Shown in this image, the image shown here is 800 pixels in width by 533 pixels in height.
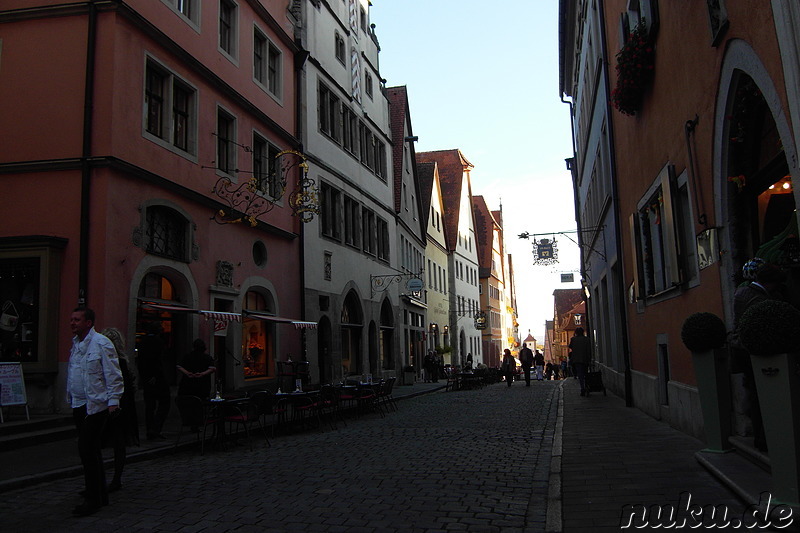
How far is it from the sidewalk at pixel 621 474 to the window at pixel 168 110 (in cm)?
998

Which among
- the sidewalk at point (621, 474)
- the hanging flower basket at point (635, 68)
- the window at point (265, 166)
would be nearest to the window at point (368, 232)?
the window at point (265, 166)

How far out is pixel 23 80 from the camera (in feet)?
41.3

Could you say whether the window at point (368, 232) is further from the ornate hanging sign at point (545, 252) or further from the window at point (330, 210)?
the ornate hanging sign at point (545, 252)

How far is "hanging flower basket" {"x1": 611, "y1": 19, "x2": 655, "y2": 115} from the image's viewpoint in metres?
10.3

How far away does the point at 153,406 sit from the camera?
439 inches

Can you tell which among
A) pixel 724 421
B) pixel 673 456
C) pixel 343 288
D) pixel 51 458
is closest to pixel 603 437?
pixel 673 456

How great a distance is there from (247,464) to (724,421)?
5875 millimetres

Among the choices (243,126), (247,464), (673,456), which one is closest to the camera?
(673,456)

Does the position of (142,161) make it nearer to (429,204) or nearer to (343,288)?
(343,288)

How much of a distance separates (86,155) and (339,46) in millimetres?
15930

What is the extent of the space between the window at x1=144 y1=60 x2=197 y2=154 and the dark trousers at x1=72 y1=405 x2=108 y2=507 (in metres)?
8.48

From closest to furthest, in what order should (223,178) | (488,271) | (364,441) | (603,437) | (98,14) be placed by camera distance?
1. (603,437)
2. (364,441)
3. (98,14)
4. (223,178)
5. (488,271)

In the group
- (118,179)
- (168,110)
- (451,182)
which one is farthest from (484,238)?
(118,179)

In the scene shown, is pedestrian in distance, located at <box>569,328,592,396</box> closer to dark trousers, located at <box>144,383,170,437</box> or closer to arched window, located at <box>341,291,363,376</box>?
arched window, located at <box>341,291,363,376</box>
